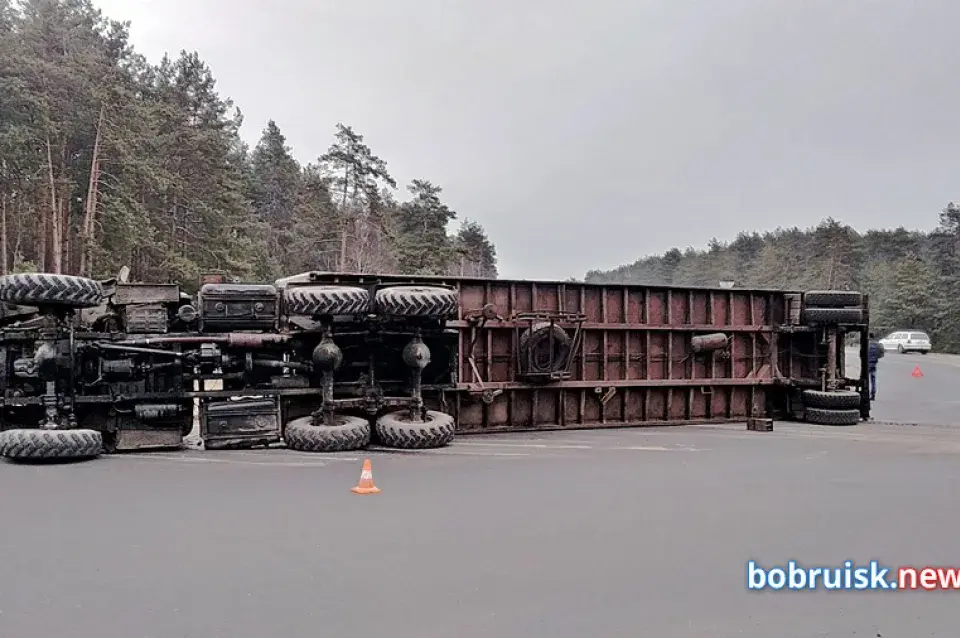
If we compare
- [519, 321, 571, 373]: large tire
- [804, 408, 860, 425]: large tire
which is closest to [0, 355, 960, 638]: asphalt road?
[519, 321, 571, 373]: large tire

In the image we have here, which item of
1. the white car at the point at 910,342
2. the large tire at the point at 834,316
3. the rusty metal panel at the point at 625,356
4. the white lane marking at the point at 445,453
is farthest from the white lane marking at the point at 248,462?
the white car at the point at 910,342

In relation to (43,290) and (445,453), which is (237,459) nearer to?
(445,453)

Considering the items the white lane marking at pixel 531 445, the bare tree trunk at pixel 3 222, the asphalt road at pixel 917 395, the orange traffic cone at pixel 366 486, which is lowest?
the asphalt road at pixel 917 395

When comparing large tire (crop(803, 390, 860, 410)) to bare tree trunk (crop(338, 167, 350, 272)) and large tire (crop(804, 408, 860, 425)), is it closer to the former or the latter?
large tire (crop(804, 408, 860, 425))

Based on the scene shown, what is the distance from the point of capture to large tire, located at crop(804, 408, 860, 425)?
1107 cm

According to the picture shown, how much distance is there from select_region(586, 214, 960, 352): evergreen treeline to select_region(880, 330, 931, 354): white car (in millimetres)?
10038

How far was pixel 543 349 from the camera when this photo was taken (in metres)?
10.2

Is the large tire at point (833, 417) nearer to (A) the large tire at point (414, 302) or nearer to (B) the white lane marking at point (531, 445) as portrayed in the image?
(B) the white lane marking at point (531, 445)

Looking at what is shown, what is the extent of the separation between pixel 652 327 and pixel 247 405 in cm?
634

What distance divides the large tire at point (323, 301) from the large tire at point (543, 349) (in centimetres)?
288

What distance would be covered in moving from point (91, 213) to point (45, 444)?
22.0 metres

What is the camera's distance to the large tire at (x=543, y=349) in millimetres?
10031

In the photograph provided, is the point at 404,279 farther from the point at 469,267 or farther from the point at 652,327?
the point at 469,267

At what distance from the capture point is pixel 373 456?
738cm
